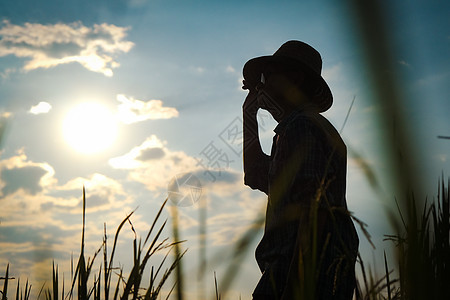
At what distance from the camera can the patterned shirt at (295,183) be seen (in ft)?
8.97

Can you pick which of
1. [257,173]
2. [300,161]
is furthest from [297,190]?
[257,173]

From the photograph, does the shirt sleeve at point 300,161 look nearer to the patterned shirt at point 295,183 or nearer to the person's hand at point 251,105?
the patterned shirt at point 295,183

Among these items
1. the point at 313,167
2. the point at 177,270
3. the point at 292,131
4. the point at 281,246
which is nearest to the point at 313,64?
the point at 292,131

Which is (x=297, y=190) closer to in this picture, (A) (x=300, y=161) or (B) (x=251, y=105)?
(A) (x=300, y=161)

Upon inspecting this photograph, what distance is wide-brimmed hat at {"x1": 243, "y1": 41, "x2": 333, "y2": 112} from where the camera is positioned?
11.7 ft

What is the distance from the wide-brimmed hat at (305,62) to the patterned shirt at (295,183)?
61cm

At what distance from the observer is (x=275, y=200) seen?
9.68 feet

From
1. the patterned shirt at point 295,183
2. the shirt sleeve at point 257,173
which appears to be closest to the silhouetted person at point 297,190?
the patterned shirt at point 295,183

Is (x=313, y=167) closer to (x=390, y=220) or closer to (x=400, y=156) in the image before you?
(x=390, y=220)

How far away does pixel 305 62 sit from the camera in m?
3.58

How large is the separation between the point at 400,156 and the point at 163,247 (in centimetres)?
126

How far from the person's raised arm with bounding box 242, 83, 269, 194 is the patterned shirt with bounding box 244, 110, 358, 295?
2.69 ft

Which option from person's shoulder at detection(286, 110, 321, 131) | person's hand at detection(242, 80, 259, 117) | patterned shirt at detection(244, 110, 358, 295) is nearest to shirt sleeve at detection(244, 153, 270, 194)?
person's hand at detection(242, 80, 259, 117)

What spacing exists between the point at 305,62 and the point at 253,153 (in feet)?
2.85
